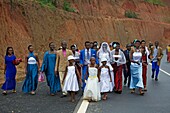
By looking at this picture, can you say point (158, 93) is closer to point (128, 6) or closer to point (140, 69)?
point (140, 69)

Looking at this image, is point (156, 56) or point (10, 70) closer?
point (10, 70)

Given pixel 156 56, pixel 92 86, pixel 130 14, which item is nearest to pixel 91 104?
pixel 92 86

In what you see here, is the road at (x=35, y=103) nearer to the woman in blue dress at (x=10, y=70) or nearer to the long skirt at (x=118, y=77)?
the woman in blue dress at (x=10, y=70)

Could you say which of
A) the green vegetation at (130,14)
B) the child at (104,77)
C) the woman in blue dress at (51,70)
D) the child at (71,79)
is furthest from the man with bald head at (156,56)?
the green vegetation at (130,14)

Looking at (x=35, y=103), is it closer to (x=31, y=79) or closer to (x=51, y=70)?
(x=51, y=70)

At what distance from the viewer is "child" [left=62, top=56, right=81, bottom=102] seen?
432 inches

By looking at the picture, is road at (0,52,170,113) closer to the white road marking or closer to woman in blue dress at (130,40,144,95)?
the white road marking

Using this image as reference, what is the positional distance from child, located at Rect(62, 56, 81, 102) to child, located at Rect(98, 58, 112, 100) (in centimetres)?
77

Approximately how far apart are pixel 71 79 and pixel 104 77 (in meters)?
1.09

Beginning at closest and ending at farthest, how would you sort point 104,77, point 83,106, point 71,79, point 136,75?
point 83,106 → point 71,79 → point 104,77 → point 136,75

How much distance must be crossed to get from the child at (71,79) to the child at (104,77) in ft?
2.52

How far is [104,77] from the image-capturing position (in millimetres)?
11430

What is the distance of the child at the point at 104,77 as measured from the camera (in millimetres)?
11320

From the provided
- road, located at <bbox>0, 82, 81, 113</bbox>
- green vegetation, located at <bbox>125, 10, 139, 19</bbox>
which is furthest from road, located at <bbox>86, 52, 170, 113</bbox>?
green vegetation, located at <bbox>125, 10, 139, 19</bbox>
